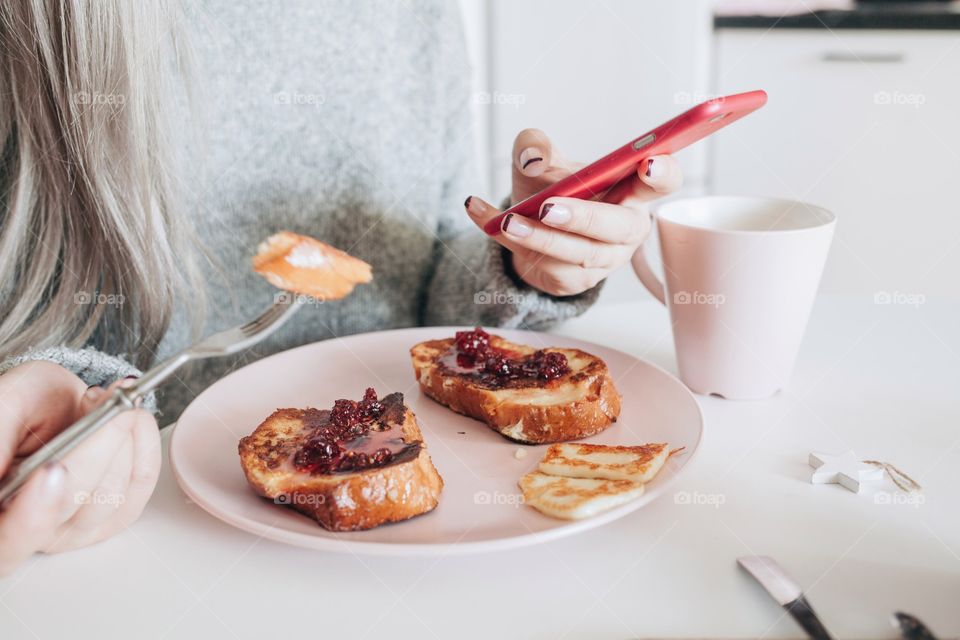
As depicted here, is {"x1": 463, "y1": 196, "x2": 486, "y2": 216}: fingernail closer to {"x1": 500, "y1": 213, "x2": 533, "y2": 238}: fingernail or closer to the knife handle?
{"x1": 500, "y1": 213, "x2": 533, "y2": 238}: fingernail

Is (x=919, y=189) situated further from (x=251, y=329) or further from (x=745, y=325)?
(x=251, y=329)

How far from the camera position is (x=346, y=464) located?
843 mm

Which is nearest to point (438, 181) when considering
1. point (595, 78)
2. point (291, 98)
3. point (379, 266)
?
point (379, 266)

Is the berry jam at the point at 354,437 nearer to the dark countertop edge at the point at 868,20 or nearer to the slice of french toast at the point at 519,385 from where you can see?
the slice of french toast at the point at 519,385

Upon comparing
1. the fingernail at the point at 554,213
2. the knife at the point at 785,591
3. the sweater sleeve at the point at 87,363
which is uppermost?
the fingernail at the point at 554,213

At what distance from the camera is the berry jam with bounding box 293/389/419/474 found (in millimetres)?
840

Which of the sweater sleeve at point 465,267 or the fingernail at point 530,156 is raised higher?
the fingernail at point 530,156

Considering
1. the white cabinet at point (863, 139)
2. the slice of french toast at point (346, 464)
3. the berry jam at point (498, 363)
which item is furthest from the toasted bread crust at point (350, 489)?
the white cabinet at point (863, 139)

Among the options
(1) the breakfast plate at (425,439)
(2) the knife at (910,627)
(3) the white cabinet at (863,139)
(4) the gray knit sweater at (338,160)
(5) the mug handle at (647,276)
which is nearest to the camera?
(2) the knife at (910,627)

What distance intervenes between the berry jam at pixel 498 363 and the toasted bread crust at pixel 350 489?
0.74ft

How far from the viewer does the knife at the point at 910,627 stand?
2.06ft

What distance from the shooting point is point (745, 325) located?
3.49 ft

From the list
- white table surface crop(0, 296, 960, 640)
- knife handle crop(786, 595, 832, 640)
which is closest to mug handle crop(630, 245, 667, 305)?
white table surface crop(0, 296, 960, 640)

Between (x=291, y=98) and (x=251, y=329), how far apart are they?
2.60 ft
